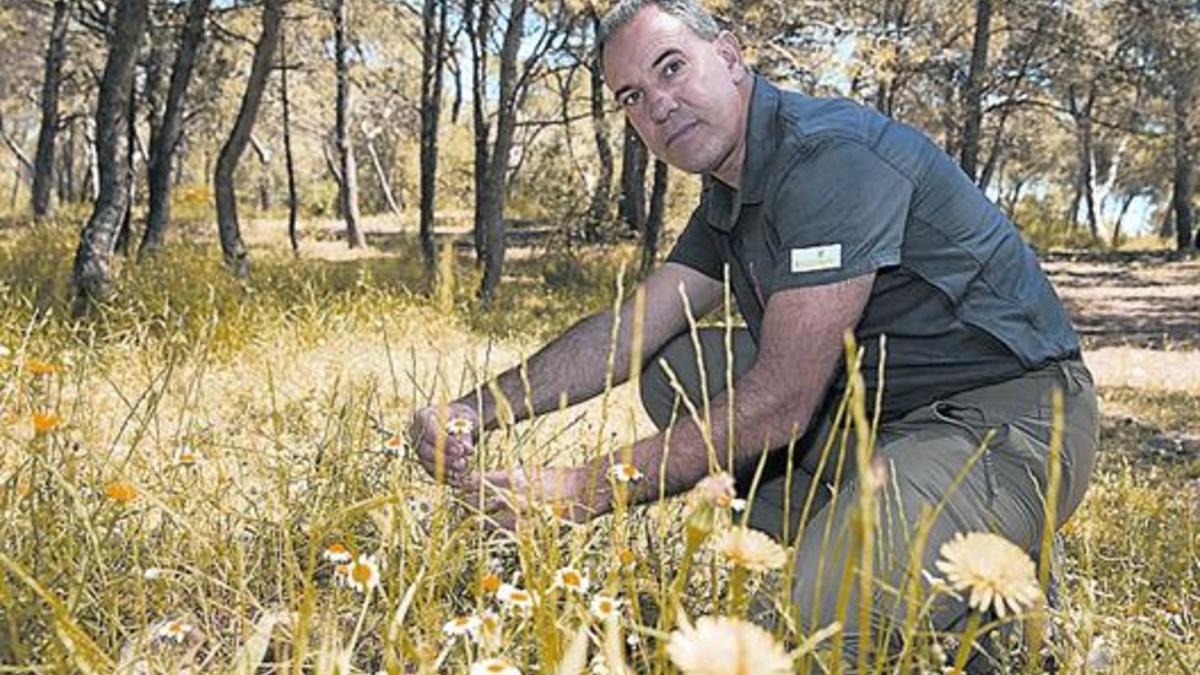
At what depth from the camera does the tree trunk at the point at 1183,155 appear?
17.6 meters

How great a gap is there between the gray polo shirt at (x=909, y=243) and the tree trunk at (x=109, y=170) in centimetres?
469

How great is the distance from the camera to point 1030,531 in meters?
2.07

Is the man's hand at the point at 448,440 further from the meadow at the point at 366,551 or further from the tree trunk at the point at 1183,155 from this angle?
the tree trunk at the point at 1183,155

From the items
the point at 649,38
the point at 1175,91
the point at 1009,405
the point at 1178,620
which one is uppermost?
the point at 1175,91

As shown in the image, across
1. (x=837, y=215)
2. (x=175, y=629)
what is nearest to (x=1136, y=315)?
(x=837, y=215)

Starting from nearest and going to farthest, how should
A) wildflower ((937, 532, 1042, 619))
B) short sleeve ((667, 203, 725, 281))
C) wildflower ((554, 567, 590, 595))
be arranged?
wildflower ((937, 532, 1042, 619))
wildflower ((554, 567, 590, 595))
short sleeve ((667, 203, 725, 281))

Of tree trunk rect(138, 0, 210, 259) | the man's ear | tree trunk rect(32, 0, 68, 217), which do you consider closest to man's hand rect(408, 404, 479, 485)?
the man's ear

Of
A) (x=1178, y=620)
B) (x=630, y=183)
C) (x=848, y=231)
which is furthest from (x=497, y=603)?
(x=630, y=183)

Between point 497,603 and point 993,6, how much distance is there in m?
15.0

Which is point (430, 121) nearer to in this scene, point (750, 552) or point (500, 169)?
point (500, 169)

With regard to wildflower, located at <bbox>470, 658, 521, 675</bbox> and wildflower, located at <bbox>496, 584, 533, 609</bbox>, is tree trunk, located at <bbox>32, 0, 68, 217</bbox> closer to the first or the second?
wildflower, located at <bbox>496, 584, 533, 609</bbox>

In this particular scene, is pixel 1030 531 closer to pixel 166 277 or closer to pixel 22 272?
pixel 166 277

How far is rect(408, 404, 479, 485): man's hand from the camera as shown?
82.4 inches

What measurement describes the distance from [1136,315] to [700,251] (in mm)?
10963
